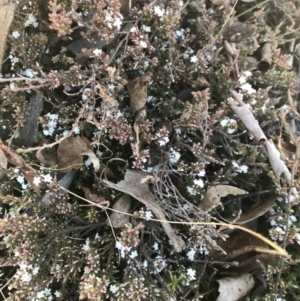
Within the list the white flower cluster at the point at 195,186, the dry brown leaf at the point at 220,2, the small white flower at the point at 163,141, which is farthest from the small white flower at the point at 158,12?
the white flower cluster at the point at 195,186

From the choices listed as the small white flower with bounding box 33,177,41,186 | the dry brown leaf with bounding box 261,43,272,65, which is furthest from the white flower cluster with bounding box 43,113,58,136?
the dry brown leaf with bounding box 261,43,272,65

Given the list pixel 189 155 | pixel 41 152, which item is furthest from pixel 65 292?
pixel 189 155

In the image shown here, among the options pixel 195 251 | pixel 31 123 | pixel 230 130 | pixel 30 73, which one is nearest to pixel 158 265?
pixel 195 251

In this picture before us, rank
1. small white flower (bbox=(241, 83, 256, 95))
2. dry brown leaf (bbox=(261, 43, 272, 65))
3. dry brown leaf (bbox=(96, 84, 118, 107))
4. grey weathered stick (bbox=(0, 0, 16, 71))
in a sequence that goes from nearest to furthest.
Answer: dry brown leaf (bbox=(96, 84, 118, 107))
grey weathered stick (bbox=(0, 0, 16, 71))
small white flower (bbox=(241, 83, 256, 95))
dry brown leaf (bbox=(261, 43, 272, 65))

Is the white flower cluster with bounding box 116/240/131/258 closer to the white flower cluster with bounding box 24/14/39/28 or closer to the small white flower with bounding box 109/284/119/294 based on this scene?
the small white flower with bounding box 109/284/119/294

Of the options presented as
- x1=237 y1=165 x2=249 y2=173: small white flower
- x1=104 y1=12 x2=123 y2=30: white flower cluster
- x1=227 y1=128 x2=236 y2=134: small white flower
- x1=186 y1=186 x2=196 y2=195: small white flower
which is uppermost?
x1=104 y1=12 x2=123 y2=30: white flower cluster

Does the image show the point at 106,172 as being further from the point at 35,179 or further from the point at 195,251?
the point at 195,251
